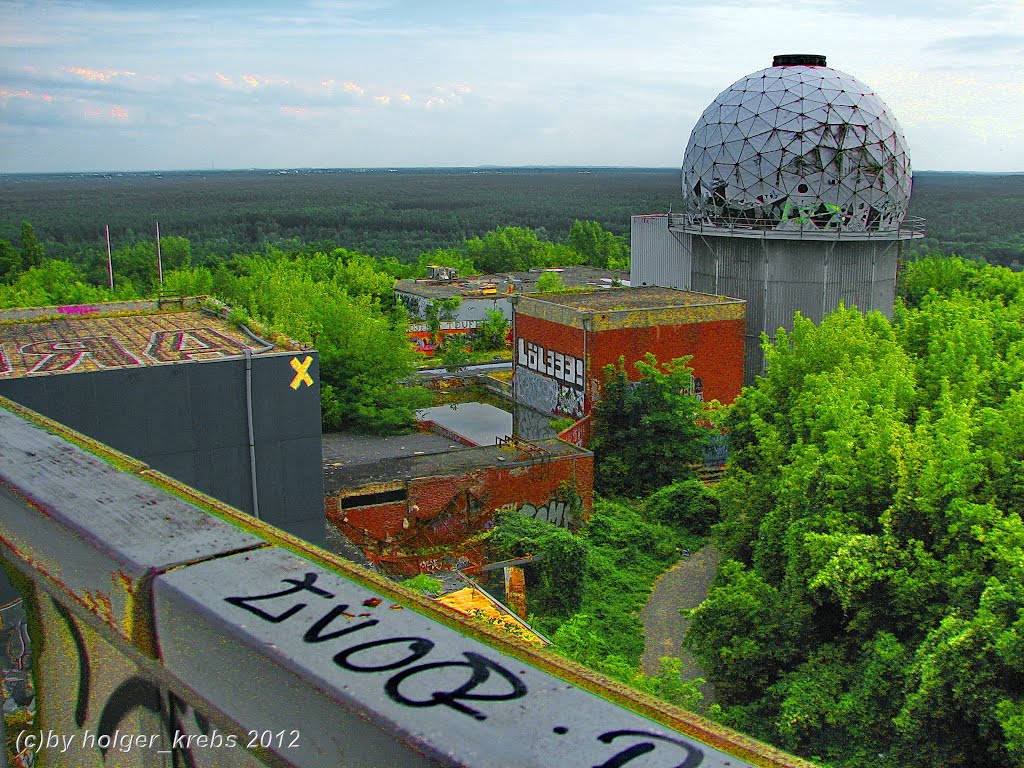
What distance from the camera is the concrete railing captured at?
1.25m

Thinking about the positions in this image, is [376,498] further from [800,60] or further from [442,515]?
[800,60]

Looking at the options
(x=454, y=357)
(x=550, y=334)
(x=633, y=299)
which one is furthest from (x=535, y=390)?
(x=454, y=357)

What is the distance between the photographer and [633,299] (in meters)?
33.3

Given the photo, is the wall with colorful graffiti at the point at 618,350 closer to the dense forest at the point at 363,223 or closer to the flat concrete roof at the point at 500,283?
the flat concrete roof at the point at 500,283

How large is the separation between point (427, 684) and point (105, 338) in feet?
65.6

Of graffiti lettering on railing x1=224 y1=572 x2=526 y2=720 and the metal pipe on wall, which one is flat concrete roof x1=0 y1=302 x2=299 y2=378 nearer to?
the metal pipe on wall

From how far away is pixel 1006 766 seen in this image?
41.5 ft

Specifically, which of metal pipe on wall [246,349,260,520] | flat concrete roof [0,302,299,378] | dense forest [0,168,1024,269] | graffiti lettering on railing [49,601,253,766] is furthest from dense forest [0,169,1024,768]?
dense forest [0,168,1024,269]

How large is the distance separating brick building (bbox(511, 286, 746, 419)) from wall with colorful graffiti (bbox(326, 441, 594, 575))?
16.9ft

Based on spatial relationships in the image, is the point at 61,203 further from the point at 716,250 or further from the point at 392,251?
the point at 716,250

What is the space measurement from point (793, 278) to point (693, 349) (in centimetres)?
568

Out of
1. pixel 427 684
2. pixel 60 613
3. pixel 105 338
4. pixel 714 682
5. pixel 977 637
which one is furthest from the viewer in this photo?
pixel 105 338

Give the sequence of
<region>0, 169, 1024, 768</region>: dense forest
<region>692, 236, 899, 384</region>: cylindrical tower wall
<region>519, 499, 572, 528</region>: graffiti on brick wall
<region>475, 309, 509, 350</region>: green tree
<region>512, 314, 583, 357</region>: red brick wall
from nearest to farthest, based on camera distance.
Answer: <region>0, 169, 1024, 768</region>: dense forest, <region>519, 499, 572, 528</region>: graffiti on brick wall, <region>512, 314, 583, 357</region>: red brick wall, <region>692, 236, 899, 384</region>: cylindrical tower wall, <region>475, 309, 509, 350</region>: green tree

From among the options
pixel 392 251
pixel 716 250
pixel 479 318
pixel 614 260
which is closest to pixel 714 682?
pixel 716 250
